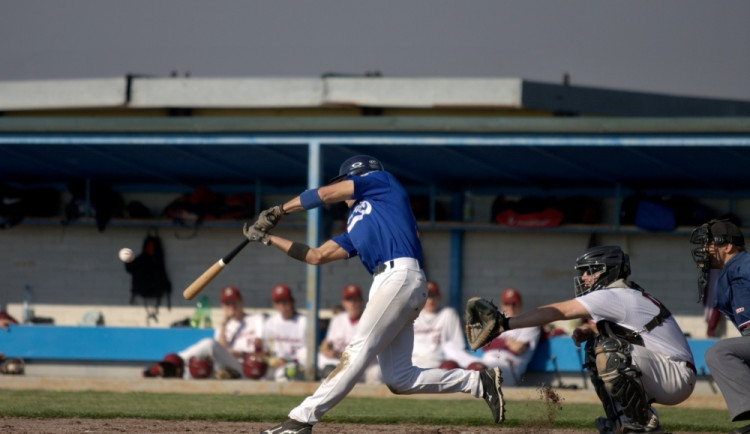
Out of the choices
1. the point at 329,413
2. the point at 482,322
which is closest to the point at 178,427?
the point at 329,413

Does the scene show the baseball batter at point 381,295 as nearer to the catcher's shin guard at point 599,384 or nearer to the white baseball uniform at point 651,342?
the catcher's shin guard at point 599,384

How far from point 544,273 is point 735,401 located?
6.92m

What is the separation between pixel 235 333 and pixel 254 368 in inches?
39.1

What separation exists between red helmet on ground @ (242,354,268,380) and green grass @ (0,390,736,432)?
1363 mm

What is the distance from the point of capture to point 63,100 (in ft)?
49.0

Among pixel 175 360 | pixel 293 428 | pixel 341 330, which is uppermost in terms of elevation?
pixel 341 330

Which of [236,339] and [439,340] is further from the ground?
[439,340]

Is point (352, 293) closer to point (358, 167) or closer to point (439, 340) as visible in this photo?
point (439, 340)

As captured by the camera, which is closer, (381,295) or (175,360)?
(381,295)

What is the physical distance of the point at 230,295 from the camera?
41.4 ft

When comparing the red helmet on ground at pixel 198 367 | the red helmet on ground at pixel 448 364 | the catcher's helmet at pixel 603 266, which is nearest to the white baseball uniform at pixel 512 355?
the red helmet on ground at pixel 448 364

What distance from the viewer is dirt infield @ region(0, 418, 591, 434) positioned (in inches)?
273

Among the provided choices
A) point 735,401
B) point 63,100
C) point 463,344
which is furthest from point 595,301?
point 63,100

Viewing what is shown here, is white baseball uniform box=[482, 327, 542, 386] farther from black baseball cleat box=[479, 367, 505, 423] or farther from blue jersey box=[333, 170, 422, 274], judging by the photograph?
blue jersey box=[333, 170, 422, 274]
